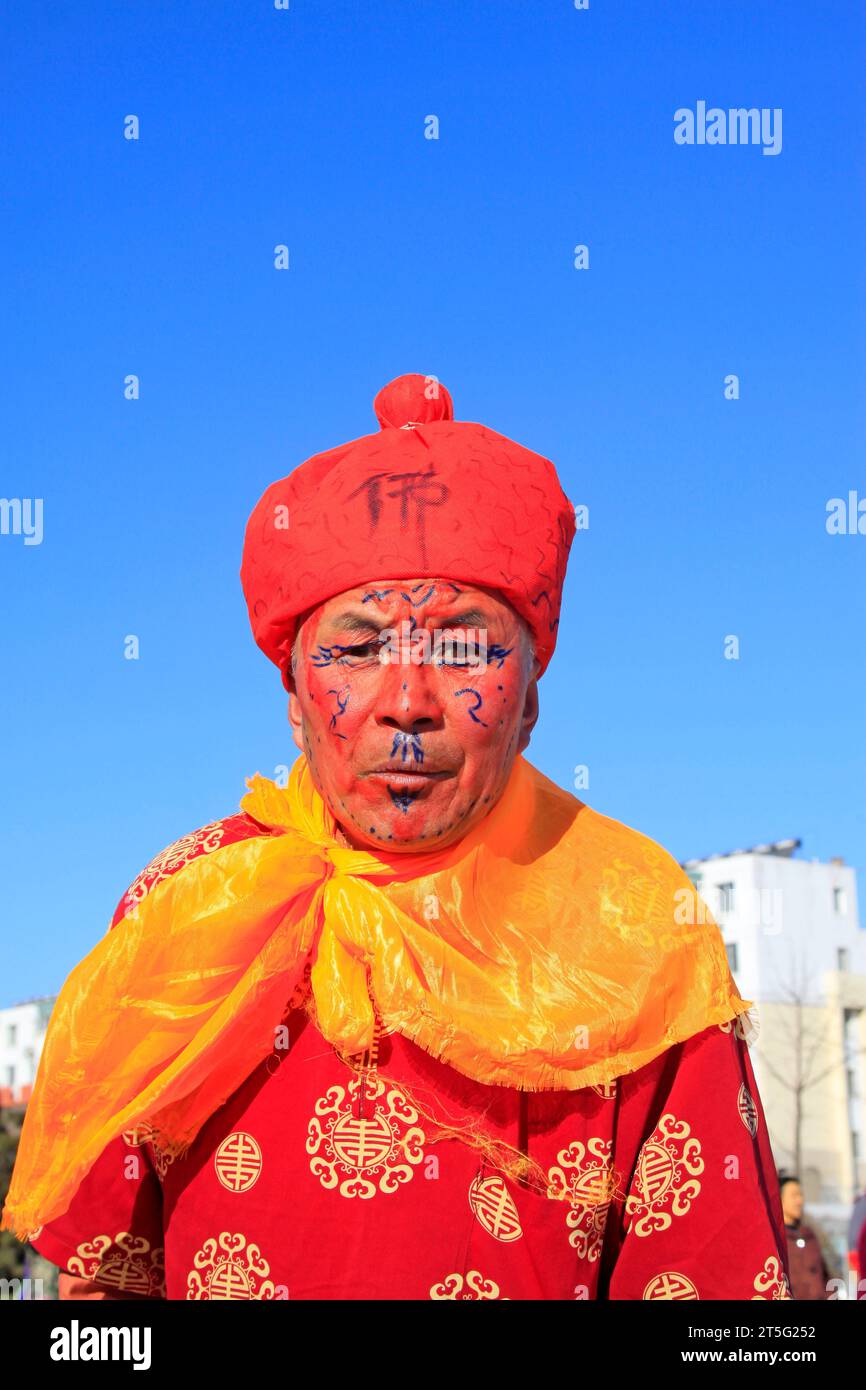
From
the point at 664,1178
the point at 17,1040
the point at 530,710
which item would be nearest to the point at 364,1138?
the point at 664,1178

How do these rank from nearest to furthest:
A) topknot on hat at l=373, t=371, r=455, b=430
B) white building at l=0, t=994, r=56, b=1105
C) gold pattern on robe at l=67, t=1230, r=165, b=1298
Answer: gold pattern on robe at l=67, t=1230, r=165, b=1298 → topknot on hat at l=373, t=371, r=455, b=430 → white building at l=0, t=994, r=56, b=1105

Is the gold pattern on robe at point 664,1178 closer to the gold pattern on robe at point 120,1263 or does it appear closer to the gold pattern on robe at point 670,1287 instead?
the gold pattern on robe at point 670,1287

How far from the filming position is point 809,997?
1066 inches

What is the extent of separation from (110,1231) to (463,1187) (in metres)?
0.73

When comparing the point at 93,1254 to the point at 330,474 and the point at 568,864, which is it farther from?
the point at 330,474

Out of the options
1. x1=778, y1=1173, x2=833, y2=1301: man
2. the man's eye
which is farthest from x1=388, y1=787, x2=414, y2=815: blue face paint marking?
x1=778, y1=1173, x2=833, y2=1301: man

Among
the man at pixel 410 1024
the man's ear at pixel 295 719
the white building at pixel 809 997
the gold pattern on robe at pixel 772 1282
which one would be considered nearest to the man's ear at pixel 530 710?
the man at pixel 410 1024

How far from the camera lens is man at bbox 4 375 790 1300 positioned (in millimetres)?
2613

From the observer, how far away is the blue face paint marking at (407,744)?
8.62 feet

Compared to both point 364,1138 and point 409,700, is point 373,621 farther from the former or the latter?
point 364,1138

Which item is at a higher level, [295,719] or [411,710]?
[295,719]

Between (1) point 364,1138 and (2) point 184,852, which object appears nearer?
(1) point 364,1138

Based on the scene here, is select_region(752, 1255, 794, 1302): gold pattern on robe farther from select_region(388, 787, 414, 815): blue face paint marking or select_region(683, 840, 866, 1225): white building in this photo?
select_region(683, 840, 866, 1225): white building

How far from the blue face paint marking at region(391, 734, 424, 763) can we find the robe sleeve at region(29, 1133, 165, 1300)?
3.05ft
